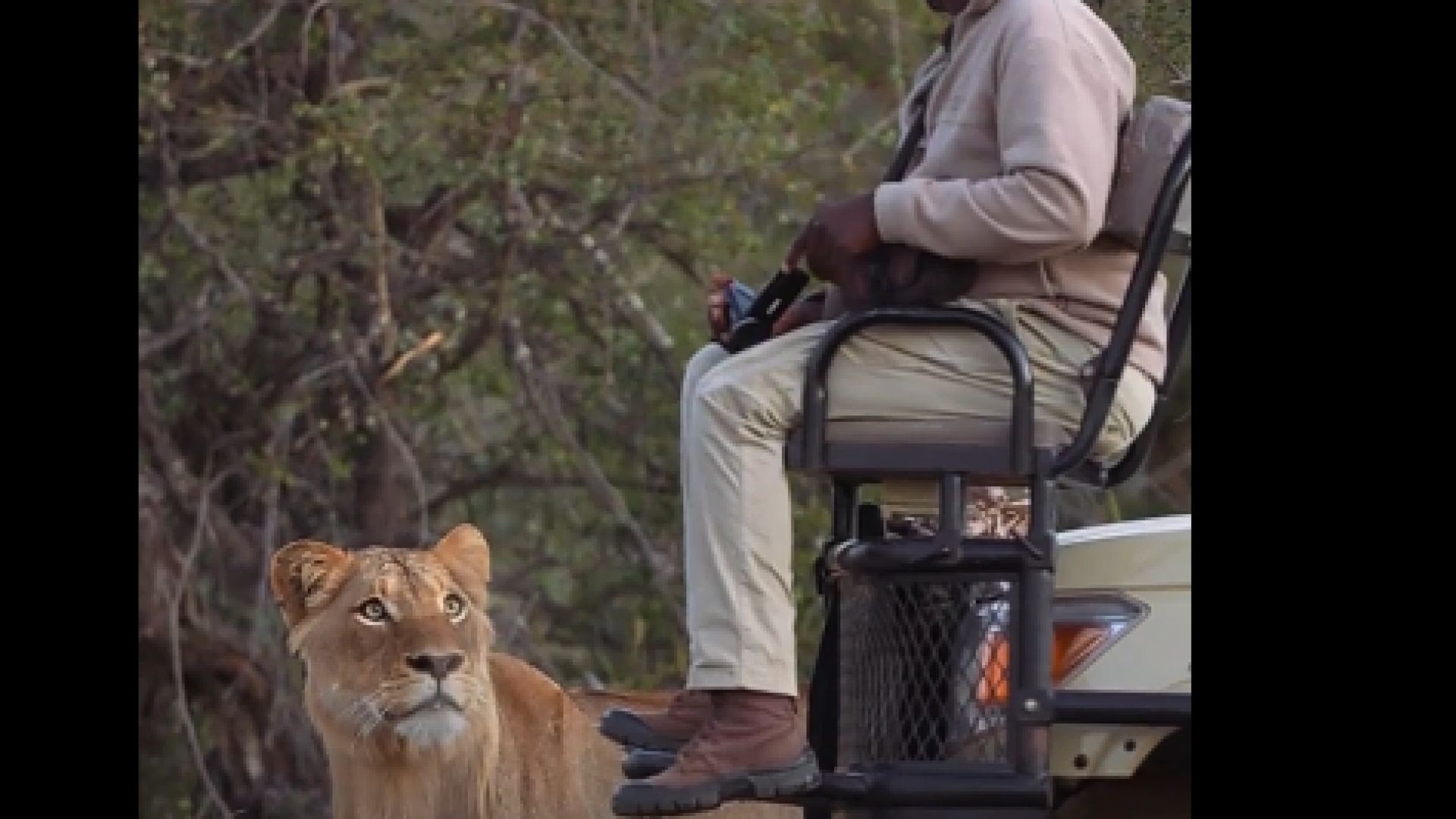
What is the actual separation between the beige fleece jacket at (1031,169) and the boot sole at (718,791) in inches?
26.1

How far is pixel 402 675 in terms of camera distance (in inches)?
251

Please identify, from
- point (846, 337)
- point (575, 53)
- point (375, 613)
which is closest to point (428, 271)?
point (575, 53)

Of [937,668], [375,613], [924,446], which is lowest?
[375,613]

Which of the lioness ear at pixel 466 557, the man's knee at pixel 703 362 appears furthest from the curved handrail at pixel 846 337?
the lioness ear at pixel 466 557

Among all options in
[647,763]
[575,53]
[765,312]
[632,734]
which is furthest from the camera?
[575,53]

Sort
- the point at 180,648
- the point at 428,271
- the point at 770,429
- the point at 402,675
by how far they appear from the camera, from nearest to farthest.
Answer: the point at 770,429, the point at 402,675, the point at 428,271, the point at 180,648

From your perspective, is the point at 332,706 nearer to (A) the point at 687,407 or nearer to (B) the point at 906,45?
(A) the point at 687,407

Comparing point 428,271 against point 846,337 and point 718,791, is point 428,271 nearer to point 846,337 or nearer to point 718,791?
point 846,337

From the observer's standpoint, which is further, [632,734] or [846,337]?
[632,734]

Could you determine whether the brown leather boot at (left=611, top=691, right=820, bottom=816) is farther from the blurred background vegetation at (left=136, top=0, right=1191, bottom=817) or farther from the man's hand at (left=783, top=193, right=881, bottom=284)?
the blurred background vegetation at (left=136, top=0, right=1191, bottom=817)

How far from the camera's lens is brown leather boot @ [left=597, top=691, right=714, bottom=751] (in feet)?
A: 13.5

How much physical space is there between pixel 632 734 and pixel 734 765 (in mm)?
423

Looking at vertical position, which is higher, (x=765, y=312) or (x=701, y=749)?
(x=765, y=312)
